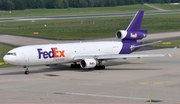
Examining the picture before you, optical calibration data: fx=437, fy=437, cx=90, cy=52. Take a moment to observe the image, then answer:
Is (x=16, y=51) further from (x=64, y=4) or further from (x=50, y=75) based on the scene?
(x=64, y=4)

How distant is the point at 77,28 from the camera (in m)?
105

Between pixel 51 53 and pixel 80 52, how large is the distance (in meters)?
4.29

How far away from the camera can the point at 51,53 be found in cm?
4978

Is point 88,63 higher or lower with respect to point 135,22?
lower

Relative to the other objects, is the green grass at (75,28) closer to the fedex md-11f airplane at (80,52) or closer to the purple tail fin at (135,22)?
the purple tail fin at (135,22)

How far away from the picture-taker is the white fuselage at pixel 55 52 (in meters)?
48.0

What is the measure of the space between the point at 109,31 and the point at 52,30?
43.6ft

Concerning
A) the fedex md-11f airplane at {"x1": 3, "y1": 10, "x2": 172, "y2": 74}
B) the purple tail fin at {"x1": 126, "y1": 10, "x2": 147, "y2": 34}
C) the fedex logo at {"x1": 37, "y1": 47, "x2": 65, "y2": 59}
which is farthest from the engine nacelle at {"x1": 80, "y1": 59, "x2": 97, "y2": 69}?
the purple tail fin at {"x1": 126, "y1": 10, "x2": 147, "y2": 34}

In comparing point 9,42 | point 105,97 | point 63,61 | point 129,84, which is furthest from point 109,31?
point 105,97

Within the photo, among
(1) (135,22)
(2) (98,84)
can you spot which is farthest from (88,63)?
(1) (135,22)

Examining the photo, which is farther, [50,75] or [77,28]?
[77,28]

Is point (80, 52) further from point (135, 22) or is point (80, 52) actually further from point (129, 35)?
point (135, 22)

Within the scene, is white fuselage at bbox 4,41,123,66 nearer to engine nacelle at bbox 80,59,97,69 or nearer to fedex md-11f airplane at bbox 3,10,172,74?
fedex md-11f airplane at bbox 3,10,172,74

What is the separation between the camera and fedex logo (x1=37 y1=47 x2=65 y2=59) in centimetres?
4903
